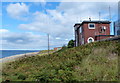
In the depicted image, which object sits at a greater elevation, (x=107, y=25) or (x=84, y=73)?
(x=107, y=25)

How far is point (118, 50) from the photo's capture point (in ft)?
29.0

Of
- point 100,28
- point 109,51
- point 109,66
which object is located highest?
point 100,28

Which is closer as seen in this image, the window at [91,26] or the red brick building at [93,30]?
the red brick building at [93,30]

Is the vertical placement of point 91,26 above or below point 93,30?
above

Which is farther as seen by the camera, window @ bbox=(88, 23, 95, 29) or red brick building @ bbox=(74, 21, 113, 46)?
window @ bbox=(88, 23, 95, 29)

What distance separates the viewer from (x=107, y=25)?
2669 cm

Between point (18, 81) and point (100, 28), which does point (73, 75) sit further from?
point (100, 28)

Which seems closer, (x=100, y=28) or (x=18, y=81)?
(x=18, y=81)

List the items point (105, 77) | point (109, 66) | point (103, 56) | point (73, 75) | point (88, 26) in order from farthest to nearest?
1. point (88, 26)
2. point (103, 56)
3. point (109, 66)
4. point (73, 75)
5. point (105, 77)

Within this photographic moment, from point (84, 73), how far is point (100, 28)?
21.5 meters

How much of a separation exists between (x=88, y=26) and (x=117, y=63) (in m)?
19.2

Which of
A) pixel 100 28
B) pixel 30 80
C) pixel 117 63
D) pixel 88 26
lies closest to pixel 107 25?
pixel 100 28

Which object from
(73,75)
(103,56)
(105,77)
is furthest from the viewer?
(103,56)

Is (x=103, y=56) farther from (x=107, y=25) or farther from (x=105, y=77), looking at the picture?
(x=107, y=25)
